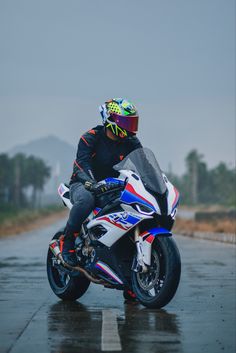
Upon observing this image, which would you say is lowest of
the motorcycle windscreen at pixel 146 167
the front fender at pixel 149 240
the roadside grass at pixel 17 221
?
the roadside grass at pixel 17 221

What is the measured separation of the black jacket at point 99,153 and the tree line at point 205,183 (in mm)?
125858

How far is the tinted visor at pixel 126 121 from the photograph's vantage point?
1018 cm

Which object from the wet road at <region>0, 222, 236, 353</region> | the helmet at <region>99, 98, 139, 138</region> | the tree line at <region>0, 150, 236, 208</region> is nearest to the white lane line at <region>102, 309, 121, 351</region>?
the wet road at <region>0, 222, 236, 353</region>

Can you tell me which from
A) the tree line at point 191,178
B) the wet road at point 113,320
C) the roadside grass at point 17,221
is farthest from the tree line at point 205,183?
the wet road at point 113,320

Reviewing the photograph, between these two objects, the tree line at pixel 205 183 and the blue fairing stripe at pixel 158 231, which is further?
the tree line at pixel 205 183

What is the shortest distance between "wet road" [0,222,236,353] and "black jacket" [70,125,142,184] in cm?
142

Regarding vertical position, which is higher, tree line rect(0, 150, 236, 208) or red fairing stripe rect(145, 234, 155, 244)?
red fairing stripe rect(145, 234, 155, 244)

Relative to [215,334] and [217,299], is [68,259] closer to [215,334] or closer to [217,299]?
[217,299]

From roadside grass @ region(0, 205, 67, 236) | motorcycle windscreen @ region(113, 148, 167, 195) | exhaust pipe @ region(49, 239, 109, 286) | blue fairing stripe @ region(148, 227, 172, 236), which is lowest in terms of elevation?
roadside grass @ region(0, 205, 67, 236)

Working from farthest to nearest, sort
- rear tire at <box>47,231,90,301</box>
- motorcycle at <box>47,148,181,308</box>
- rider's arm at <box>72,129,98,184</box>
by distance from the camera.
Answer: rear tire at <box>47,231,90,301</box> < rider's arm at <box>72,129,98,184</box> < motorcycle at <box>47,148,181,308</box>

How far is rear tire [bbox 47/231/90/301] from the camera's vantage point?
10484mm

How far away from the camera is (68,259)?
34.1 feet

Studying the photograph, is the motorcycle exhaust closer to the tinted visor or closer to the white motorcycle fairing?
the white motorcycle fairing

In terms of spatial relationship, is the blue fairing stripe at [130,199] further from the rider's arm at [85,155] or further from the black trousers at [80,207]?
the rider's arm at [85,155]
